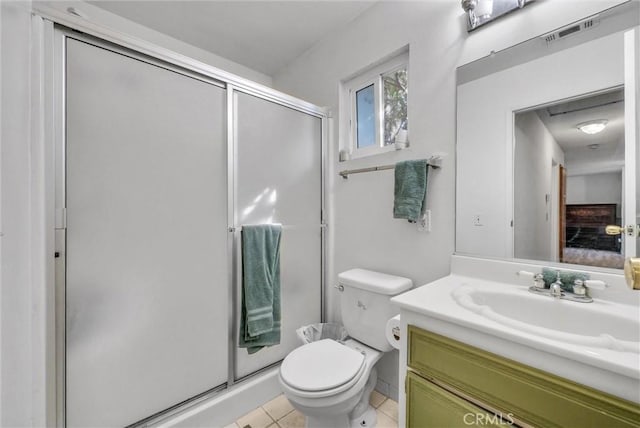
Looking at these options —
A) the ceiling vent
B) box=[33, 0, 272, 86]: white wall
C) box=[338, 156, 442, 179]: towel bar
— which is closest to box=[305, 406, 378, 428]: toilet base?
box=[338, 156, 442, 179]: towel bar

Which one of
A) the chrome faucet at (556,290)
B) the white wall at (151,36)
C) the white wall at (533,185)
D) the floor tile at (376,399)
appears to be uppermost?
the white wall at (151,36)

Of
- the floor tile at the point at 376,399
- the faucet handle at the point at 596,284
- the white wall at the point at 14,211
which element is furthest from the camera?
the floor tile at the point at 376,399

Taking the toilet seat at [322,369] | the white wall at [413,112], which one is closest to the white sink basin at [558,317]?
the white wall at [413,112]

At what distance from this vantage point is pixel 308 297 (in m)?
1.95

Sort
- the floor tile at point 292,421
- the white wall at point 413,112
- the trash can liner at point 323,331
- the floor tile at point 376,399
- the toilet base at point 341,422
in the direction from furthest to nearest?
the trash can liner at point 323,331 < the floor tile at point 376,399 < the floor tile at point 292,421 < the toilet base at point 341,422 < the white wall at point 413,112

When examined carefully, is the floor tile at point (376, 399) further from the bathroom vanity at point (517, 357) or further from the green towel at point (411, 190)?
the green towel at point (411, 190)

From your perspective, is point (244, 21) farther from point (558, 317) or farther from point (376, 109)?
point (558, 317)

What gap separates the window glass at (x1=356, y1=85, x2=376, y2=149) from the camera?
73.5 inches

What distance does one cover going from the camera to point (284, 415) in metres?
1.57

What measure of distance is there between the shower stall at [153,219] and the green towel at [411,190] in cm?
73

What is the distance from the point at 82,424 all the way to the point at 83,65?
4.87 feet

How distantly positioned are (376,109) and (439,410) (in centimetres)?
164

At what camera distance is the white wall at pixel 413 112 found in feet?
4.07

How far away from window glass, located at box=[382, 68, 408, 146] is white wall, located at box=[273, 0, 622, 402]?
0.14m
